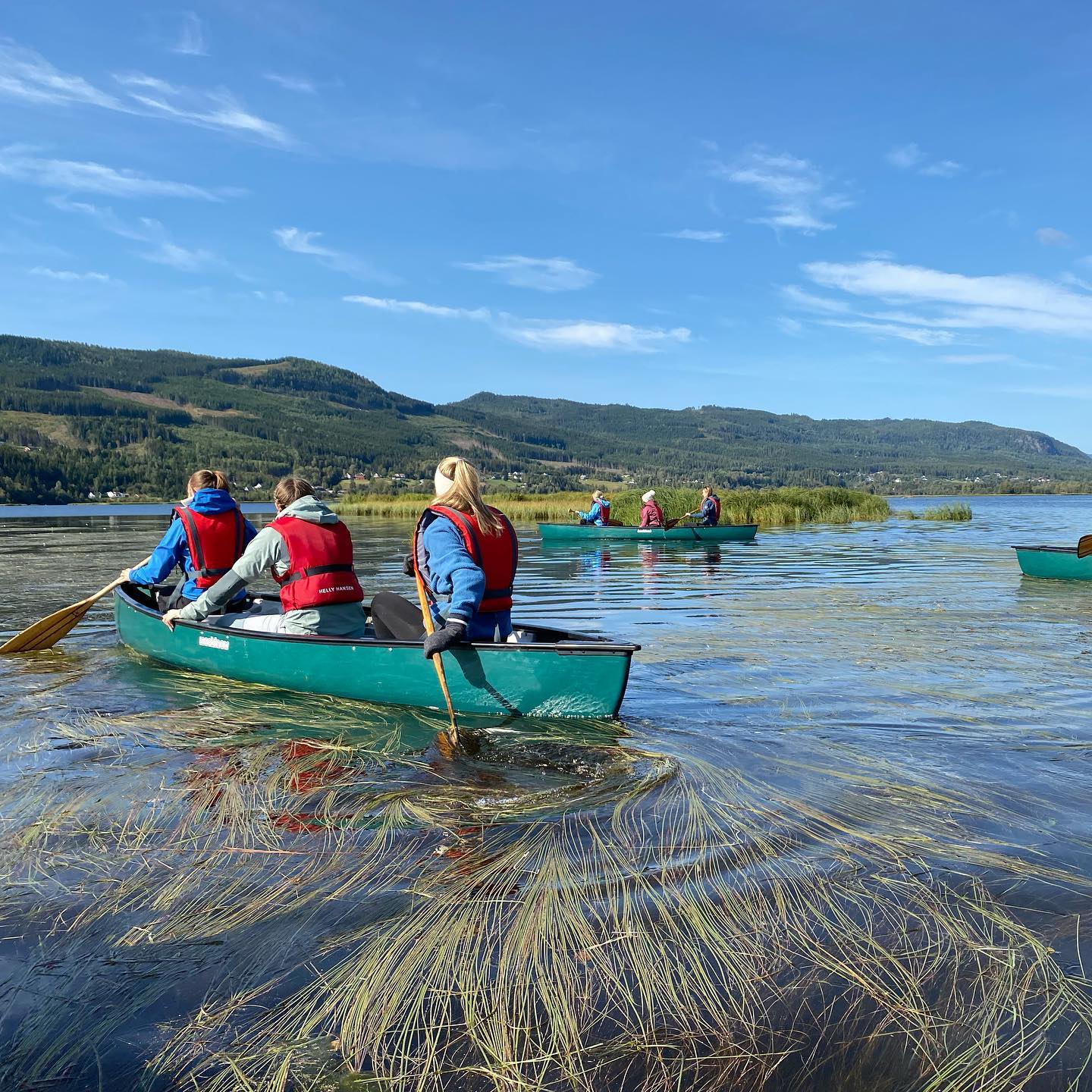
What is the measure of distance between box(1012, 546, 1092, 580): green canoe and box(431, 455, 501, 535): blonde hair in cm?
1372

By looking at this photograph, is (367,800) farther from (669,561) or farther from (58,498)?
(58,498)

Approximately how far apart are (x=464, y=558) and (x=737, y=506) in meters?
33.8

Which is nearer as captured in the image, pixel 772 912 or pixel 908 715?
pixel 772 912

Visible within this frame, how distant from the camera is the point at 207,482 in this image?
953 centimetres

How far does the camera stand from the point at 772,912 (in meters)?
3.80

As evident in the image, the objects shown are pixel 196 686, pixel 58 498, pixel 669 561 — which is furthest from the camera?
pixel 58 498

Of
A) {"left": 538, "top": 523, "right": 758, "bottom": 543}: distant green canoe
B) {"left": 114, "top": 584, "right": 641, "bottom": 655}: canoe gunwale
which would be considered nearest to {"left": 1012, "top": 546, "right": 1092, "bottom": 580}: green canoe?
{"left": 538, "top": 523, "right": 758, "bottom": 543}: distant green canoe

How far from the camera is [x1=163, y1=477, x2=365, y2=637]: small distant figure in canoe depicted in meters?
7.77

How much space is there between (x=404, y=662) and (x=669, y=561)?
56.1 feet

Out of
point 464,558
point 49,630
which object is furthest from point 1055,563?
point 49,630

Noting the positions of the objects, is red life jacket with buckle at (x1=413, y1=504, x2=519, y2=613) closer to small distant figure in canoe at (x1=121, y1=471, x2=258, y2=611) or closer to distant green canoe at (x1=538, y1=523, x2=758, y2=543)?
small distant figure in canoe at (x1=121, y1=471, x2=258, y2=611)

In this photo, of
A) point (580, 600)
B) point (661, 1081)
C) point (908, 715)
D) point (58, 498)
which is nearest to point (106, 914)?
point (661, 1081)

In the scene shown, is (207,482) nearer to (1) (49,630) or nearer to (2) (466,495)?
(1) (49,630)

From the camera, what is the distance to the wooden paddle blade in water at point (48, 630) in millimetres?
10406
